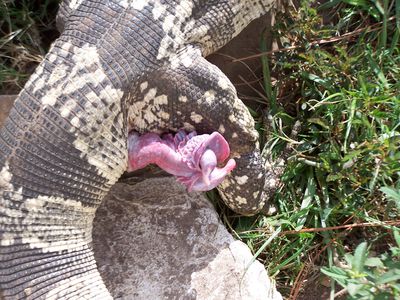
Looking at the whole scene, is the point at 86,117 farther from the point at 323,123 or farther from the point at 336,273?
the point at 323,123

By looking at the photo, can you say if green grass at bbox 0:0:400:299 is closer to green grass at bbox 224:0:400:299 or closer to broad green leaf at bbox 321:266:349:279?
green grass at bbox 224:0:400:299

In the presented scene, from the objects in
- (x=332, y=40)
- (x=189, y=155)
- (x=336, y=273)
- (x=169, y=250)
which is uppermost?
(x=332, y=40)

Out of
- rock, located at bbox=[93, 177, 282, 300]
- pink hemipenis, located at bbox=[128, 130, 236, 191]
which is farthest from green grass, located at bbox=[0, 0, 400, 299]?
pink hemipenis, located at bbox=[128, 130, 236, 191]

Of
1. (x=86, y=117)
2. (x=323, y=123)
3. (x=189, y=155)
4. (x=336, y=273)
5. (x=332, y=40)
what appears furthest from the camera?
(x=332, y=40)

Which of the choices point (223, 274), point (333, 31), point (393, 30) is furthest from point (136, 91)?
point (393, 30)

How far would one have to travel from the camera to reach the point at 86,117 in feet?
7.57

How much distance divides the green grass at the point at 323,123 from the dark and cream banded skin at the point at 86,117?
22.8 inches

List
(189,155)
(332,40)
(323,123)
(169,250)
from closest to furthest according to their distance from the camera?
1. (189,155)
2. (169,250)
3. (323,123)
4. (332,40)

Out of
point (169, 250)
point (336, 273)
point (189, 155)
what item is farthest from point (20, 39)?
point (336, 273)

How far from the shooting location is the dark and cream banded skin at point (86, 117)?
89.4 inches

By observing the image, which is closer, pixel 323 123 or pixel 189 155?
pixel 189 155

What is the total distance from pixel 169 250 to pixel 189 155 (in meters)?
0.52

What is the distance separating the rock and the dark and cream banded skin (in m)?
0.32

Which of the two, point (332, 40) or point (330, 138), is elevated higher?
point (332, 40)
